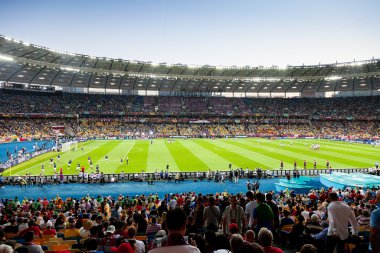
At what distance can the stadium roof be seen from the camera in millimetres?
67312

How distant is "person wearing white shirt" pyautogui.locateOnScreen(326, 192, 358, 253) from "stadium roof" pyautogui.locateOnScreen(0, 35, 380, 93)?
59.4 metres

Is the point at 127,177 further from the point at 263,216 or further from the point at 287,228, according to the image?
the point at 263,216

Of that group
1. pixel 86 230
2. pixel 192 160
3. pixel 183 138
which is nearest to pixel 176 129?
pixel 183 138

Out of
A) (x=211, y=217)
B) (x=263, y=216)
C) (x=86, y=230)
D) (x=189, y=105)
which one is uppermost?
(x=189, y=105)

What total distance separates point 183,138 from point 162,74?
20.8 meters

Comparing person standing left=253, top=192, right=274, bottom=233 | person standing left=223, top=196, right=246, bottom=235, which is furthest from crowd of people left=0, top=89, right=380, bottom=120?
person standing left=253, top=192, right=274, bottom=233

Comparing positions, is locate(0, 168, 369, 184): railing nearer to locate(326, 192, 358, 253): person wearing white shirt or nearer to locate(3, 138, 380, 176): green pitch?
locate(3, 138, 380, 176): green pitch

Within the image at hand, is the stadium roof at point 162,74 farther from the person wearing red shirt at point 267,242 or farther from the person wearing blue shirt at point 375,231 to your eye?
the person wearing blue shirt at point 375,231

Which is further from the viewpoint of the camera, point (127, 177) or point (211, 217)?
point (127, 177)

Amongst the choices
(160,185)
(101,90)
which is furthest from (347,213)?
(101,90)

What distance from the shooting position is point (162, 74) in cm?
8644

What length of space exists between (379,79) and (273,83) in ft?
106

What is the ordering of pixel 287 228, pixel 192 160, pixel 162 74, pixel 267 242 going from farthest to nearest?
pixel 162 74
pixel 192 160
pixel 287 228
pixel 267 242

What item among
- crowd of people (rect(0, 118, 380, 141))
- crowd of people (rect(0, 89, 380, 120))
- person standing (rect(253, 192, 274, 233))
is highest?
crowd of people (rect(0, 89, 380, 120))
